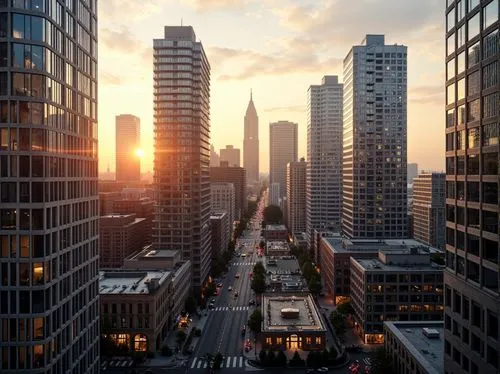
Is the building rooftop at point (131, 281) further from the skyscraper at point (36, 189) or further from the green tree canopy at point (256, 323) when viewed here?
the skyscraper at point (36, 189)

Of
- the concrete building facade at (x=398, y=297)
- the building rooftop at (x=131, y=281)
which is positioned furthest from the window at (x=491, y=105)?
the building rooftop at (x=131, y=281)

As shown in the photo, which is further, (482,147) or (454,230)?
(454,230)

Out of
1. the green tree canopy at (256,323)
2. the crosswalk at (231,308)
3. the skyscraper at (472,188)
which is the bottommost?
the crosswalk at (231,308)

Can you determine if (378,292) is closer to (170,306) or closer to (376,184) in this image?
(170,306)

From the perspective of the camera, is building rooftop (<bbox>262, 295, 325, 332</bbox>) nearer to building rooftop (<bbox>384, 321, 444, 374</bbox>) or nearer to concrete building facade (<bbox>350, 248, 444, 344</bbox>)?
concrete building facade (<bbox>350, 248, 444, 344</bbox>)

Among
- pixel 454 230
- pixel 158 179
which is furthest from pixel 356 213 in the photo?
pixel 454 230

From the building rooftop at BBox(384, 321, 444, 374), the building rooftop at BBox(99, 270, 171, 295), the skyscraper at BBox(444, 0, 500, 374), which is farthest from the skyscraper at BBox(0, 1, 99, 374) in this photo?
the building rooftop at BBox(384, 321, 444, 374)

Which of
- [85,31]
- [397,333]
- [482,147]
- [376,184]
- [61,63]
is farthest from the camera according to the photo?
[376,184]
